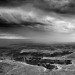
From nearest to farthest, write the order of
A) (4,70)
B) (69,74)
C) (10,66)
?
(69,74) → (4,70) → (10,66)

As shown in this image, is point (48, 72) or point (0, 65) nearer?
point (48, 72)

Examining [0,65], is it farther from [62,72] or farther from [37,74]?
[62,72]

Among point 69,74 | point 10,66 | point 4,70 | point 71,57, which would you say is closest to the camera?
point 69,74

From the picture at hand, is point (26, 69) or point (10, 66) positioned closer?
point (26, 69)

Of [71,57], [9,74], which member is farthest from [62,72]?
[71,57]

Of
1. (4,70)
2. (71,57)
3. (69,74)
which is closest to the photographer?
(69,74)

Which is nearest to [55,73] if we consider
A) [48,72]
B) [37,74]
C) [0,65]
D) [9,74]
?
[48,72]

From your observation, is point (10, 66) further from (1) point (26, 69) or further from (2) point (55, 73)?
(2) point (55, 73)

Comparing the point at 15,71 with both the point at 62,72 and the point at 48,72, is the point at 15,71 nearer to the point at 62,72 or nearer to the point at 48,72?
the point at 48,72
